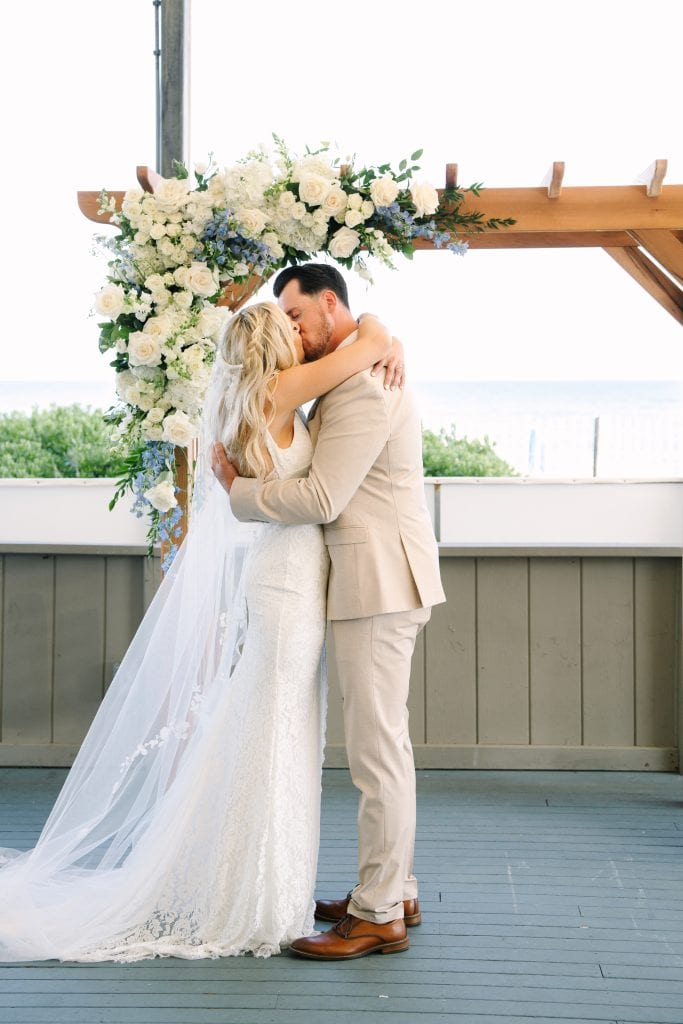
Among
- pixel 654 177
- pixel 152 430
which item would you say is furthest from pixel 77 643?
pixel 654 177

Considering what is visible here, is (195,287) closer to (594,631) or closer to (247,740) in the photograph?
(247,740)

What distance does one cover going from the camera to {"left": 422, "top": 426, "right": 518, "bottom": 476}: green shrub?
19.1 metres

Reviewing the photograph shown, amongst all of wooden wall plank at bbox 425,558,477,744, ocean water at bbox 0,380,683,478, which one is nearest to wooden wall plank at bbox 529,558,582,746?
wooden wall plank at bbox 425,558,477,744

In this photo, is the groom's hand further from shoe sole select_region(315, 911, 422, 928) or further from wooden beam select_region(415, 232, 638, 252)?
wooden beam select_region(415, 232, 638, 252)

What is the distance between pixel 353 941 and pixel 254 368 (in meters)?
1.43

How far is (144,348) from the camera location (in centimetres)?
317

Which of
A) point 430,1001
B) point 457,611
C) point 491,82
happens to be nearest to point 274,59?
point 491,82

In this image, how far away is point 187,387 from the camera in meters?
3.22

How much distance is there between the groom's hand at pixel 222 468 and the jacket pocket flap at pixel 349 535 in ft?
0.97

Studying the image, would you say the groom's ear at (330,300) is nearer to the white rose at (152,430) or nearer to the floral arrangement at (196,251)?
the floral arrangement at (196,251)

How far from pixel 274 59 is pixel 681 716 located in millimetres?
28064

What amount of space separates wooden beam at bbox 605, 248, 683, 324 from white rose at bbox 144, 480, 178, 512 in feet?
6.28

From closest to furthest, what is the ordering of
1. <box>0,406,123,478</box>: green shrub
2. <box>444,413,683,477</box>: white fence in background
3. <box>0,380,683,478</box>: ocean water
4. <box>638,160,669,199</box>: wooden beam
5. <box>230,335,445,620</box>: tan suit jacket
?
1. <box>230,335,445,620</box>: tan suit jacket
2. <box>638,160,669,199</box>: wooden beam
3. <box>0,406,123,478</box>: green shrub
4. <box>444,413,683,477</box>: white fence in background
5. <box>0,380,683,478</box>: ocean water

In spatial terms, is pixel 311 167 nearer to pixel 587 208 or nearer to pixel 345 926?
pixel 587 208
